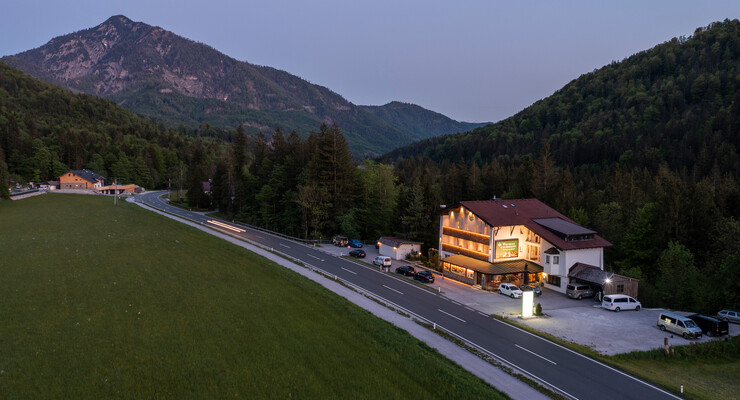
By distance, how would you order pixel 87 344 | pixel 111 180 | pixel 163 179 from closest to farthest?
pixel 87 344 < pixel 111 180 < pixel 163 179

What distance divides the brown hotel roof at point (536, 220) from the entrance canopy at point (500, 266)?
3.58 meters

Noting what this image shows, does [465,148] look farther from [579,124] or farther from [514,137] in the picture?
[579,124]

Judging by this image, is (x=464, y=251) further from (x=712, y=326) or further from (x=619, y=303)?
(x=712, y=326)

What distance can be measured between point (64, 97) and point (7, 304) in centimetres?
23152

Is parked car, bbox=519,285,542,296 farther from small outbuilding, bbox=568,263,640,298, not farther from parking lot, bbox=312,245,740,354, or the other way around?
small outbuilding, bbox=568,263,640,298

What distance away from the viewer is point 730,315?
32.2 metres

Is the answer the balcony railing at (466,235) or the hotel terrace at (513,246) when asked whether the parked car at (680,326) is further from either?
the balcony railing at (466,235)

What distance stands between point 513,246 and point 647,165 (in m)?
93.9

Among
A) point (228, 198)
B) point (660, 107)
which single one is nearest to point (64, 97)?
point (228, 198)

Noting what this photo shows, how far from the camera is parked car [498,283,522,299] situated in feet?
123

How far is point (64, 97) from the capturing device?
19725 centimetres

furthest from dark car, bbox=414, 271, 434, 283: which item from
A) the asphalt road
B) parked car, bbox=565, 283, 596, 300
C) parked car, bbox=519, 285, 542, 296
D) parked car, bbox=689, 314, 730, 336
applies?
parked car, bbox=689, 314, 730, 336

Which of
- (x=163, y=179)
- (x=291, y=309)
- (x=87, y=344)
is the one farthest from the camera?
(x=163, y=179)

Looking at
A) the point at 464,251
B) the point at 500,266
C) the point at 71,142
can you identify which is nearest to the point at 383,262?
the point at 464,251
